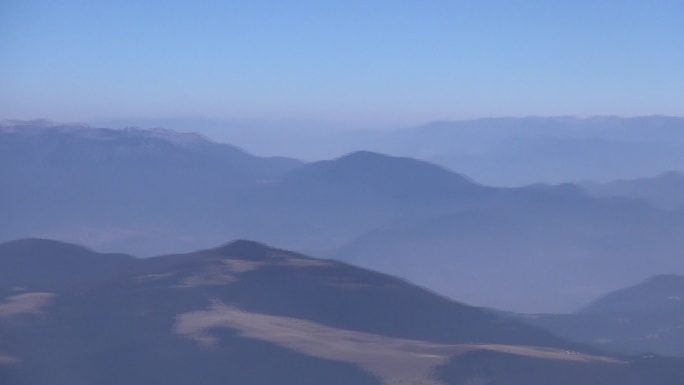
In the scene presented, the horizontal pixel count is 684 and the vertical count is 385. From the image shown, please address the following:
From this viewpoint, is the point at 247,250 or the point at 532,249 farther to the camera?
the point at 532,249

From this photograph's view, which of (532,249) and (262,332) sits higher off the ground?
(532,249)

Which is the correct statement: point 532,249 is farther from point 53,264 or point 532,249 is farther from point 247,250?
point 53,264

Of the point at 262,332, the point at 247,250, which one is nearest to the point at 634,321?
the point at 247,250

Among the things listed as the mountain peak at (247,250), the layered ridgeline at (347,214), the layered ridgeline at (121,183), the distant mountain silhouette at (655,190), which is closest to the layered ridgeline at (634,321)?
the layered ridgeline at (347,214)

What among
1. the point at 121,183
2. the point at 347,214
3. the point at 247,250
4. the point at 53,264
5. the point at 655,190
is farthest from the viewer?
the point at 121,183

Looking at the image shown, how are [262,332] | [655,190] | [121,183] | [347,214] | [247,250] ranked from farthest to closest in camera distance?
1. [121,183]
2. [655,190]
3. [347,214]
4. [247,250]
5. [262,332]

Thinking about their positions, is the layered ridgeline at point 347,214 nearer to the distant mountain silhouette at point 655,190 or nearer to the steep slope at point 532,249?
the steep slope at point 532,249

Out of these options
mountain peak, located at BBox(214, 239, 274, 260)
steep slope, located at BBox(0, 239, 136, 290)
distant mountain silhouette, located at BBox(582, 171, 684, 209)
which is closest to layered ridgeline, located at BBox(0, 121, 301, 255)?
steep slope, located at BBox(0, 239, 136, 290)

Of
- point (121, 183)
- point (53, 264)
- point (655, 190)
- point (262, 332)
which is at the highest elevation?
point (655, 190)
